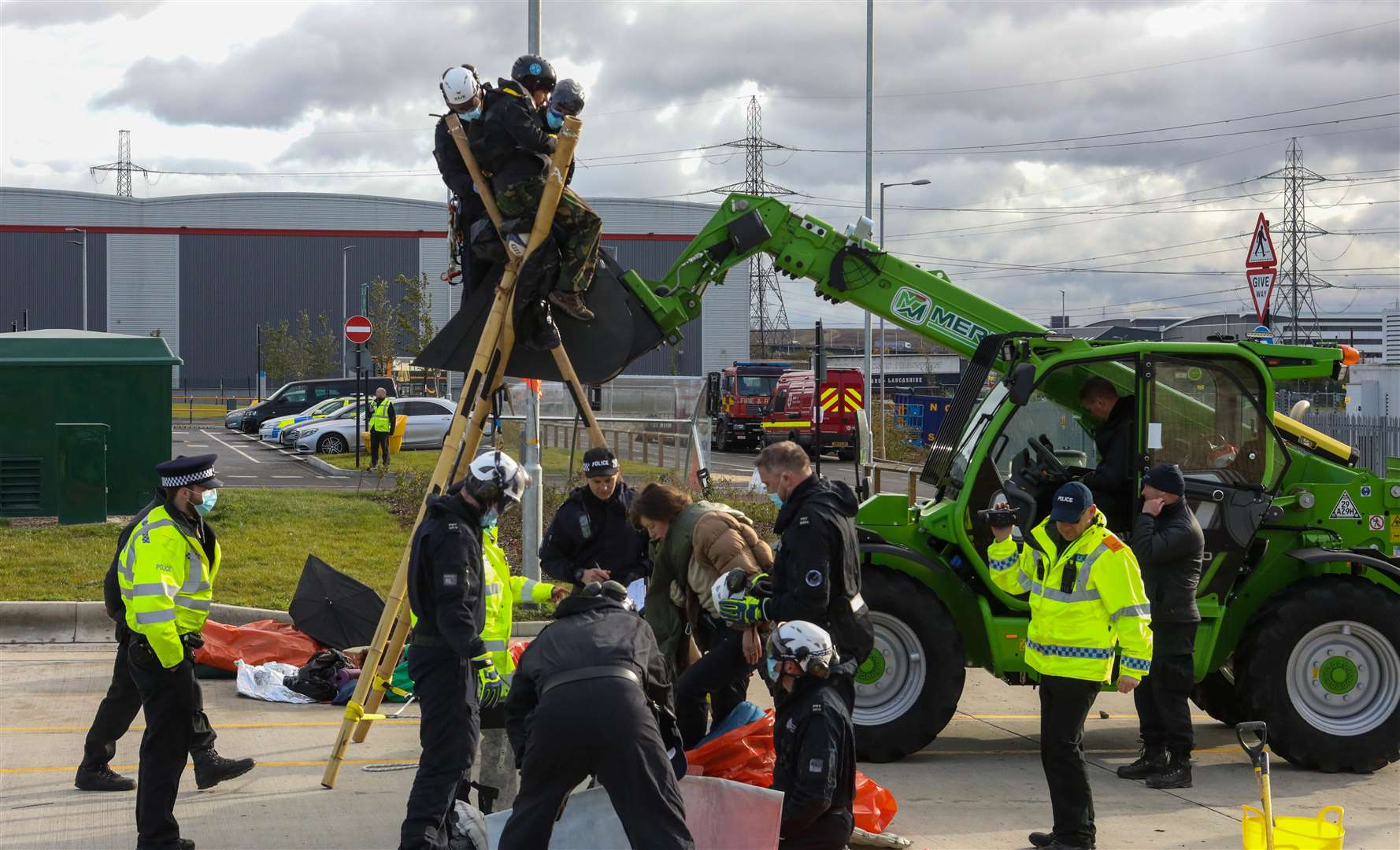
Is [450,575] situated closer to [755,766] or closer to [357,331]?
[755,766]

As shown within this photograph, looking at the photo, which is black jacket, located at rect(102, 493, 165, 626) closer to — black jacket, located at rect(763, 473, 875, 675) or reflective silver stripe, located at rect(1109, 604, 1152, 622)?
black jacket, located at rect(763, 473, 875, 675)

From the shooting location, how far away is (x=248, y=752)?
8.08 meters

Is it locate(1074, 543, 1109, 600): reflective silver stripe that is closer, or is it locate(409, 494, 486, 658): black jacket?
locate(409, 494, 486, 658): black jacket

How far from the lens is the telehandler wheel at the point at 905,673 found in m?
8.09

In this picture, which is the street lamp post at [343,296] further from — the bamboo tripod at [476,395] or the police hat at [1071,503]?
the police hat at [1071,503]

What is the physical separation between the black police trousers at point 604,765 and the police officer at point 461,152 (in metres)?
3.26

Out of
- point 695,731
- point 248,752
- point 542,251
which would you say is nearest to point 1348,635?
point 695,731

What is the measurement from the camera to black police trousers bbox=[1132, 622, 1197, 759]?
25.5ft

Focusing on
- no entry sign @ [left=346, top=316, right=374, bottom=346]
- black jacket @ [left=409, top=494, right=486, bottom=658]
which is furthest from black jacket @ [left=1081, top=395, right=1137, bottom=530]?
no entry sign @ [left=346, top=316, right=374, bottom=346]

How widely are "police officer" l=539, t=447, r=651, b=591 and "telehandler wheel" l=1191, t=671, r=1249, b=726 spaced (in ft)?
14.0

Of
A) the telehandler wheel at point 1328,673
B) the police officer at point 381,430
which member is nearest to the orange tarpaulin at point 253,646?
the telehandler wheel at point 1328,673

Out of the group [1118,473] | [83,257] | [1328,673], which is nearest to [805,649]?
[1118,473]

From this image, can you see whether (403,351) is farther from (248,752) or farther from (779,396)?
(248,752)

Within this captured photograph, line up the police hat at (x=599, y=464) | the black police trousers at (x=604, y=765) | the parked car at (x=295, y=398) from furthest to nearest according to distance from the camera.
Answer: the parked car at (x=295, y=398) < the police hat at (x=599, y=464) < the black police trousers at (x=604, y=765)
